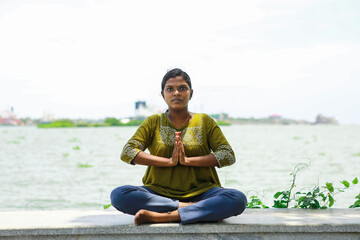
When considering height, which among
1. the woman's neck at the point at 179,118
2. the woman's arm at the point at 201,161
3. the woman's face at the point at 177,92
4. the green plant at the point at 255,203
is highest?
the woman's face at the point at 177,92

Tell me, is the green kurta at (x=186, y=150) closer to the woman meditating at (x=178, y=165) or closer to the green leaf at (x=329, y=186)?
the woman meditating at (x=178, y=165)

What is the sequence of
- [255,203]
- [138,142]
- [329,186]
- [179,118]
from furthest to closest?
[255,203], [329,186], [179,118], [138,142]

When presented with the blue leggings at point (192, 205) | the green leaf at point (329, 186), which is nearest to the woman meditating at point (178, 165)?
the blue leggings at point (192, 205)

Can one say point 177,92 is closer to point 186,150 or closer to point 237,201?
point 186,150

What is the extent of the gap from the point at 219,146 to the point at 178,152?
326 mm

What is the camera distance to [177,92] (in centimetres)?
331

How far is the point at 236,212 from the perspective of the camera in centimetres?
308

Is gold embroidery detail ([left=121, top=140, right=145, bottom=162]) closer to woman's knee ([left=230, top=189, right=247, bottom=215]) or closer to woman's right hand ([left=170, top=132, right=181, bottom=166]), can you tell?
woman's right hand ([left=170, top=132, right=181, bottom=166])

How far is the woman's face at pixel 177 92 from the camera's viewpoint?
3.32 metres

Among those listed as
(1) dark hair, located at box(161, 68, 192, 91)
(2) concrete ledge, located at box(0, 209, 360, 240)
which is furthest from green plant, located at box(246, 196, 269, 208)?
(1) dark hair, located at box(161, 68, 192, 91)

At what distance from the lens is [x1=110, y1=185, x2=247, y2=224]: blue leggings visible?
304 cm

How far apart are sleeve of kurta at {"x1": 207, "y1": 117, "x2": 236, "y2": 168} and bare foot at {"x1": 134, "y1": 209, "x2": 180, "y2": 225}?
49 centimetres

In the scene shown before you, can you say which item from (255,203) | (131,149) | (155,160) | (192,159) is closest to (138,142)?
(131,149)

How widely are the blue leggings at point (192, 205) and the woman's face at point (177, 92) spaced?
0.66 meters
